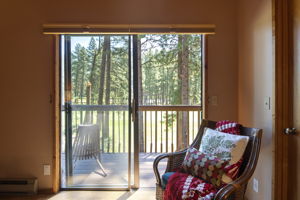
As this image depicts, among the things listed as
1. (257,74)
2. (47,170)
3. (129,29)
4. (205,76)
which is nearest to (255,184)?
(257,74)

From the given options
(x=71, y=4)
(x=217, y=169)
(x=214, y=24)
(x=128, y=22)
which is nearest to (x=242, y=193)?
(x=217, y=169)

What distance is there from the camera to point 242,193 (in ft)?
5.39

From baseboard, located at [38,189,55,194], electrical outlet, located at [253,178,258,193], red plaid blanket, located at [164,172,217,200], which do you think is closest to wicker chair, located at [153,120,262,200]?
red plaid blanket, located at [164,172,217,200]

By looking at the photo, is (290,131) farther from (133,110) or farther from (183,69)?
(133,110)

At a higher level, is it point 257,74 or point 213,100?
point 257,74

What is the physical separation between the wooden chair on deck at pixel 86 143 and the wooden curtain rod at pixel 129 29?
1117 millimetres

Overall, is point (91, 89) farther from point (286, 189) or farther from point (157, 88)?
point (286, 189)

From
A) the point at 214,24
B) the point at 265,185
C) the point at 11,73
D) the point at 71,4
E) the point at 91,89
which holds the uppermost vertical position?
the point at 71,4

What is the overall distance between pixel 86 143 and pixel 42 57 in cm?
113

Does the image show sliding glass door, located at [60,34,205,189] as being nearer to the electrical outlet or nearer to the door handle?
the door handle

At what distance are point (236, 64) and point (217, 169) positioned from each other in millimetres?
1374

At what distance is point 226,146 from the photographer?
5.78 feet

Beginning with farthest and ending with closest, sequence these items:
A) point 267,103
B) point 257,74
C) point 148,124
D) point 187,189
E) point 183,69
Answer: point 148,124 < point 183,69 < point 257,74 < point 267,103 < point 187,189

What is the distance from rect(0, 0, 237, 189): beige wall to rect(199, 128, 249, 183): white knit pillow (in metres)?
0.71
